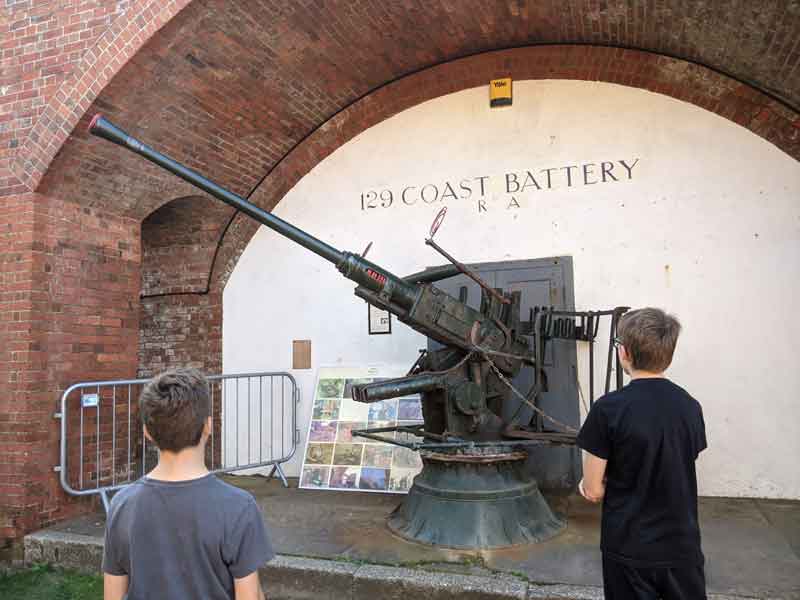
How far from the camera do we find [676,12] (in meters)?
5.46

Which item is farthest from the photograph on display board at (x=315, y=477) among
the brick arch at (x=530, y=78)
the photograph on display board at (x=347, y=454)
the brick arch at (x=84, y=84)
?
the brick arch at (x=84, y=84)

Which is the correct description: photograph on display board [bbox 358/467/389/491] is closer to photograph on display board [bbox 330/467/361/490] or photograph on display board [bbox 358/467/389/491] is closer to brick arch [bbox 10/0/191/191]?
photograph on display board [bbox 330/467/361/490]

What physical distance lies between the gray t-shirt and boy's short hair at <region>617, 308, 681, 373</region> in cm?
144

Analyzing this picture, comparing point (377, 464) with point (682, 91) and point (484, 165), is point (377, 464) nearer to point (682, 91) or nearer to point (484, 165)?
point (484, 165)

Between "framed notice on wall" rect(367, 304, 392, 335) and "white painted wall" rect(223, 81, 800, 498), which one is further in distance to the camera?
"framed notice on wall" rect(367, 304, 392, 335)

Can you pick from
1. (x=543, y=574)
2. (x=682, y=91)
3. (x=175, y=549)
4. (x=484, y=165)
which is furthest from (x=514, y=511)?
(x=682, y=91)

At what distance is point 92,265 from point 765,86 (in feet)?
21.1

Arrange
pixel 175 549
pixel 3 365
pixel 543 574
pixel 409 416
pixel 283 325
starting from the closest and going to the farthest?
pixel 175 549 < pixel 543 574 < pixel 3 365 < pixel 409 416 < pixel 283 325

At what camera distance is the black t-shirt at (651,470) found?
2232 millimetres

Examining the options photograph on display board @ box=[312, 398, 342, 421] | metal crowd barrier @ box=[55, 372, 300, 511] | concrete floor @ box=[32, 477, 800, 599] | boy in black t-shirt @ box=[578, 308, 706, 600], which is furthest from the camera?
photograph on display board @ box=[312, 398, 342, 421]

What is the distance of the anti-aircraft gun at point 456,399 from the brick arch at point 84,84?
1114 mm

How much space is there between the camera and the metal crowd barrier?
5723 mm

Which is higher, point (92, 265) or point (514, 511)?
point (92, 265)

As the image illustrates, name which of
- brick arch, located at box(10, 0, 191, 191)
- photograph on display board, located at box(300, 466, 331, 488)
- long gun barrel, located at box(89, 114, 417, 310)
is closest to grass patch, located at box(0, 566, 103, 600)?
photograph on display board, located at box(300, 466, 331, 488)
